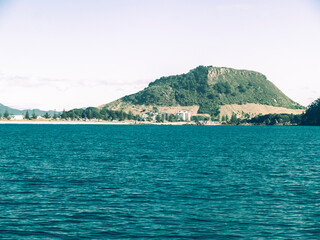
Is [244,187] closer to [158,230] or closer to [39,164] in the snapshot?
[158,230]

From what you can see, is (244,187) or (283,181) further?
(283,181)

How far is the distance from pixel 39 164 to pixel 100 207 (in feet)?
129

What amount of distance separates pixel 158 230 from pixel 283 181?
98.7 feet

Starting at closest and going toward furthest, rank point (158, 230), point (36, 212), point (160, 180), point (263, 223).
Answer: point (158, 230) < point (263, 223) < point (36, 212) < point (160, 180)

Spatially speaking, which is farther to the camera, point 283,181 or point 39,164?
point 39,164

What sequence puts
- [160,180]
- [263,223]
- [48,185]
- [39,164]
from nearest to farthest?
1. [263,223]
2. [48,185]
3. [160,180]
4. [39,164]

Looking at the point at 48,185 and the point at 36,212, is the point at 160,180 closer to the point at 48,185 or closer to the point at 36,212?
the point at 48,185

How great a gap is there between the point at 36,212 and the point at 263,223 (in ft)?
68.6

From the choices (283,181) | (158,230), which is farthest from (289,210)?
(283,181)

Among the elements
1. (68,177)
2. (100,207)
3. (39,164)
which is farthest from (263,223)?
(39,164)

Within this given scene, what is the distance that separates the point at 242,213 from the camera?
1458 inches

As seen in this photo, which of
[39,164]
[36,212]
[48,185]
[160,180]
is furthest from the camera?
[39,164]

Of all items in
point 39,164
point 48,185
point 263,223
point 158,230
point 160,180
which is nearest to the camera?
point 158,230

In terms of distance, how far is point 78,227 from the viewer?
105 ft
